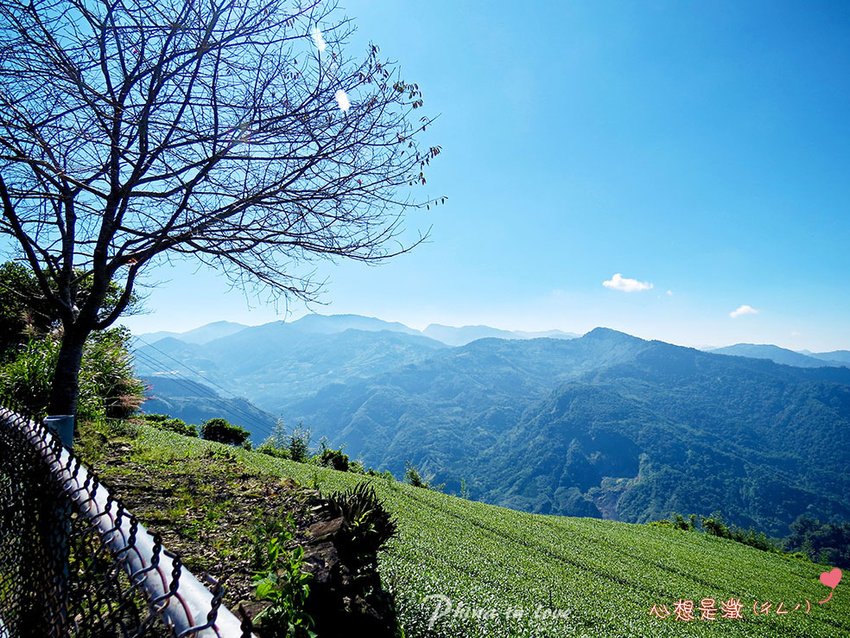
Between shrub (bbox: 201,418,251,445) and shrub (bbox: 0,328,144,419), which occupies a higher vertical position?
shrub (bbox: 0,328,144,419)

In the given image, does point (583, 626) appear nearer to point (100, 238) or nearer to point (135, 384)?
point (100, 238)

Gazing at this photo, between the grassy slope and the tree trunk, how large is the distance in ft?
5.40

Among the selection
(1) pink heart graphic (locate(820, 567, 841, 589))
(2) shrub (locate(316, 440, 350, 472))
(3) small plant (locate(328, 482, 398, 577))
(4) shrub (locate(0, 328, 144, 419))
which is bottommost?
(1) pink heart graphic (locate(820, 567, 841, 589))

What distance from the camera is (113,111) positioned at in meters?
3.21

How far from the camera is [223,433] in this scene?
2064 cm

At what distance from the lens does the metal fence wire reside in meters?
0.82

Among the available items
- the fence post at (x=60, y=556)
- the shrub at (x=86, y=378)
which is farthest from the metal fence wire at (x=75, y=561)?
the shrub at (x=86, y=378)

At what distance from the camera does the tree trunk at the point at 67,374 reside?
4.02 m

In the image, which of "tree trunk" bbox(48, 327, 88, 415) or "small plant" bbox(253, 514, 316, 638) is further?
"tree trunk" bbox(48, 327, 88, 415)

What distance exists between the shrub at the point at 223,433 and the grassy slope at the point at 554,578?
10203 mm

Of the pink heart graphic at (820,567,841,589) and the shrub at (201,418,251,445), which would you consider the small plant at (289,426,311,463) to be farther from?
the pink heart graphic at (820,567,841,589)

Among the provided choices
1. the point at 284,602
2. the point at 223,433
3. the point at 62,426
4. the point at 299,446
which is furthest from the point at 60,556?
the point at 223,433

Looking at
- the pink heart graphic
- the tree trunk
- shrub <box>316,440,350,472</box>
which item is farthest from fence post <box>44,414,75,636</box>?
the pink heart graphic

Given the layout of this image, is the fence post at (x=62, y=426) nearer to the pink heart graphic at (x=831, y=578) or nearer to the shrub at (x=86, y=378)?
the shrub at (x=86, y=378)
